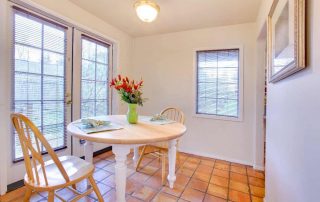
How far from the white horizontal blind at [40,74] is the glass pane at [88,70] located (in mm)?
335

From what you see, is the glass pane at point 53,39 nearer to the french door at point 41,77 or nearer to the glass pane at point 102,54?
the french door at point 41,77

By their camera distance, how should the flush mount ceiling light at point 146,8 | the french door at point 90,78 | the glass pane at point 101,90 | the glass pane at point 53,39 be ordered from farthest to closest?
the glass pane at point 101,90 → the french door at point 90,78 → the glass pane at point 53,39 → the flush mount ceiling light at point 146,8

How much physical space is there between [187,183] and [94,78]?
213cm

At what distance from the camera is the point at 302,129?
0.78 m

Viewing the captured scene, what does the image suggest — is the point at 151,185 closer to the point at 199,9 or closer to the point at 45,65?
the point at 45,65

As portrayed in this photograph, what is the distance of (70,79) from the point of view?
2338 millimetres

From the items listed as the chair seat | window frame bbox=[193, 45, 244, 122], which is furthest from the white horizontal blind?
window frame bbox=[193, 45, 244, 122]

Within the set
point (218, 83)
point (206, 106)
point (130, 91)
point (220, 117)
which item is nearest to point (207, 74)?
point (218, 83)

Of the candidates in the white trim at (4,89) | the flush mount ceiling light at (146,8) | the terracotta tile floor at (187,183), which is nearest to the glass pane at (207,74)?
the terracotta tile floor at (187,183)

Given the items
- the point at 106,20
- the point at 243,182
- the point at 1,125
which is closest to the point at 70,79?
the point at 1,125

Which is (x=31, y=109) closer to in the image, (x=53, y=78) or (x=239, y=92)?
(x=53, y=78)

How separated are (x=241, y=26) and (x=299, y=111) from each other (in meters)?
2.28

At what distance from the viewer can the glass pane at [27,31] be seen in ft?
5.80

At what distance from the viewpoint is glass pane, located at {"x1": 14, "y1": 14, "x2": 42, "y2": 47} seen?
177 cm
